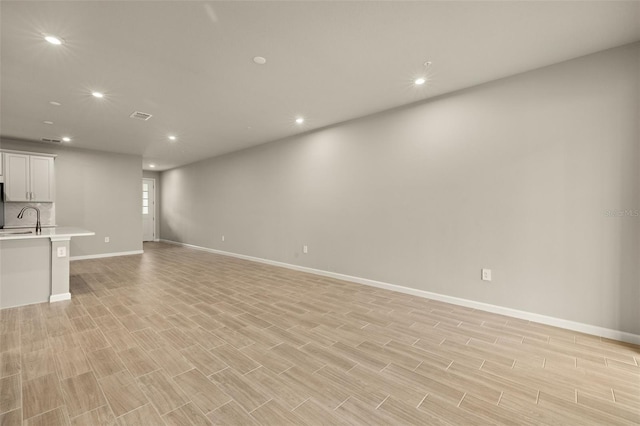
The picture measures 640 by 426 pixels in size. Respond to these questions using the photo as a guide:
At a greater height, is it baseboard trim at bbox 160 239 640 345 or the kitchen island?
the kitchen island

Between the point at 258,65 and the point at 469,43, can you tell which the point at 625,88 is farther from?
the point at 258,65

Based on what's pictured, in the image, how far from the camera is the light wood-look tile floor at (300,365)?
1577mm

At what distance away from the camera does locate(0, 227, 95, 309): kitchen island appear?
3188 millimetres

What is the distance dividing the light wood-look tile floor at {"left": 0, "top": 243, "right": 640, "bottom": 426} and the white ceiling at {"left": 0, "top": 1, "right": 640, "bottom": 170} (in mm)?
2776

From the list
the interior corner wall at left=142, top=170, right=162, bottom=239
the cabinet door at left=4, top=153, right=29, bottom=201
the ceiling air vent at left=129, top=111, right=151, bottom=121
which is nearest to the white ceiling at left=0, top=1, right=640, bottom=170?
the ceiling air vent at left=129, top=111, right=151, bottom=121

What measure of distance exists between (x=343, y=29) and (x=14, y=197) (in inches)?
275

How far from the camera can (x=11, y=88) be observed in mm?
3311

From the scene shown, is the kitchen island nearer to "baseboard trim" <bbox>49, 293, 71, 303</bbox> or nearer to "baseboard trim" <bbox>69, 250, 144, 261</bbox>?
"baseboard trim" <bbox>49, 293, 71, 303</bbox>

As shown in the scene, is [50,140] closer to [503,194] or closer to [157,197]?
[157,197]

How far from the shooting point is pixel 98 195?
268 inches

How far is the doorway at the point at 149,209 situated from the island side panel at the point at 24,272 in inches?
270

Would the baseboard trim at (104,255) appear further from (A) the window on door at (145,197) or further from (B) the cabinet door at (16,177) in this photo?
(A) the window on door at (145,197)

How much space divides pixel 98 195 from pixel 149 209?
10.1 ft

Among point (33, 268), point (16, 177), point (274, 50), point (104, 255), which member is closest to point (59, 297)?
point (33, 268)
